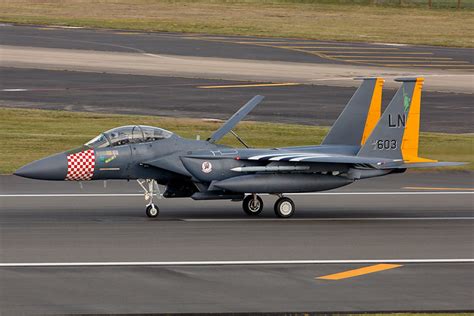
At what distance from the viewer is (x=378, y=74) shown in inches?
2443

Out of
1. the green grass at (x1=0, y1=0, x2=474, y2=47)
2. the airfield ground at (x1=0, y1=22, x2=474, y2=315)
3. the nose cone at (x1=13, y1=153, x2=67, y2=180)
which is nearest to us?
the airfield ground at (x1=0, y1=22, x2=474, y2=315)

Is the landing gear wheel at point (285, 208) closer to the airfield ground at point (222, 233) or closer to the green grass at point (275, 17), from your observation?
the airfield ground at point (222, 233)

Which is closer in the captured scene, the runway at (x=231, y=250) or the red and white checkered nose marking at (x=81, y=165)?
the runway at (x=231, y=250)

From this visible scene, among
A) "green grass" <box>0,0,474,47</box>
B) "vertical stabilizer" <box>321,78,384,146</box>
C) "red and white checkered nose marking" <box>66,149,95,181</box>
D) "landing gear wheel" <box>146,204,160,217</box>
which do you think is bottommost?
"landing gear wheel" <box>146,204,160,217</box>

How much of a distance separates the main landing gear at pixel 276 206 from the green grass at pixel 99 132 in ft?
33.9

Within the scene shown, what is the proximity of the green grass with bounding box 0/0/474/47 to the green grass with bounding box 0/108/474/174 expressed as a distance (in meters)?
35.0

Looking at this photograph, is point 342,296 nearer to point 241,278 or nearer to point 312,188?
point 241,278

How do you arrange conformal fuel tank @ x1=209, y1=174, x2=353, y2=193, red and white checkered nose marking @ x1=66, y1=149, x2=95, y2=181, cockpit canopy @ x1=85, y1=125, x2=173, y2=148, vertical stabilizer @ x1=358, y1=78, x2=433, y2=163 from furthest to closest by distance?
vertical stabilizer @ x1=358, y1=78, x2=433, y2=163
cockpit canopy @ x1=85, y1=125, x2=173, y2=148
conformal fuel tank @ x1=209, y1=174, x2=353, y2=193
red and white checkered nose marking @ x1=66, y1=149, x2=95, y2=181

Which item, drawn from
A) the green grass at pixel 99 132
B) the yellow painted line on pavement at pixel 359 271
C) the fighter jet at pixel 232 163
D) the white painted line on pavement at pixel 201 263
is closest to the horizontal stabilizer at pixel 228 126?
the fighter jet at pixel 232 163

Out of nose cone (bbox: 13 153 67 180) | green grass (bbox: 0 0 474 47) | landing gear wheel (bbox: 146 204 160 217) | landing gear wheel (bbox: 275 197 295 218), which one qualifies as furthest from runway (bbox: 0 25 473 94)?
nose cone (bbox: 13 153 67 180)

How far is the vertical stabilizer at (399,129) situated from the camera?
29609 mm

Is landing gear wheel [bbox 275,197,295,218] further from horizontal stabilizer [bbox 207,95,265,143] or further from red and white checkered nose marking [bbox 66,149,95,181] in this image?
red and white checkered nose marking [bbox 66,149,95,181]

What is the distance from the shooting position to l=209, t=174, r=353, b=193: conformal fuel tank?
28375mm

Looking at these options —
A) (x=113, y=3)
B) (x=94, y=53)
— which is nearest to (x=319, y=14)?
(x=113, y=3)
